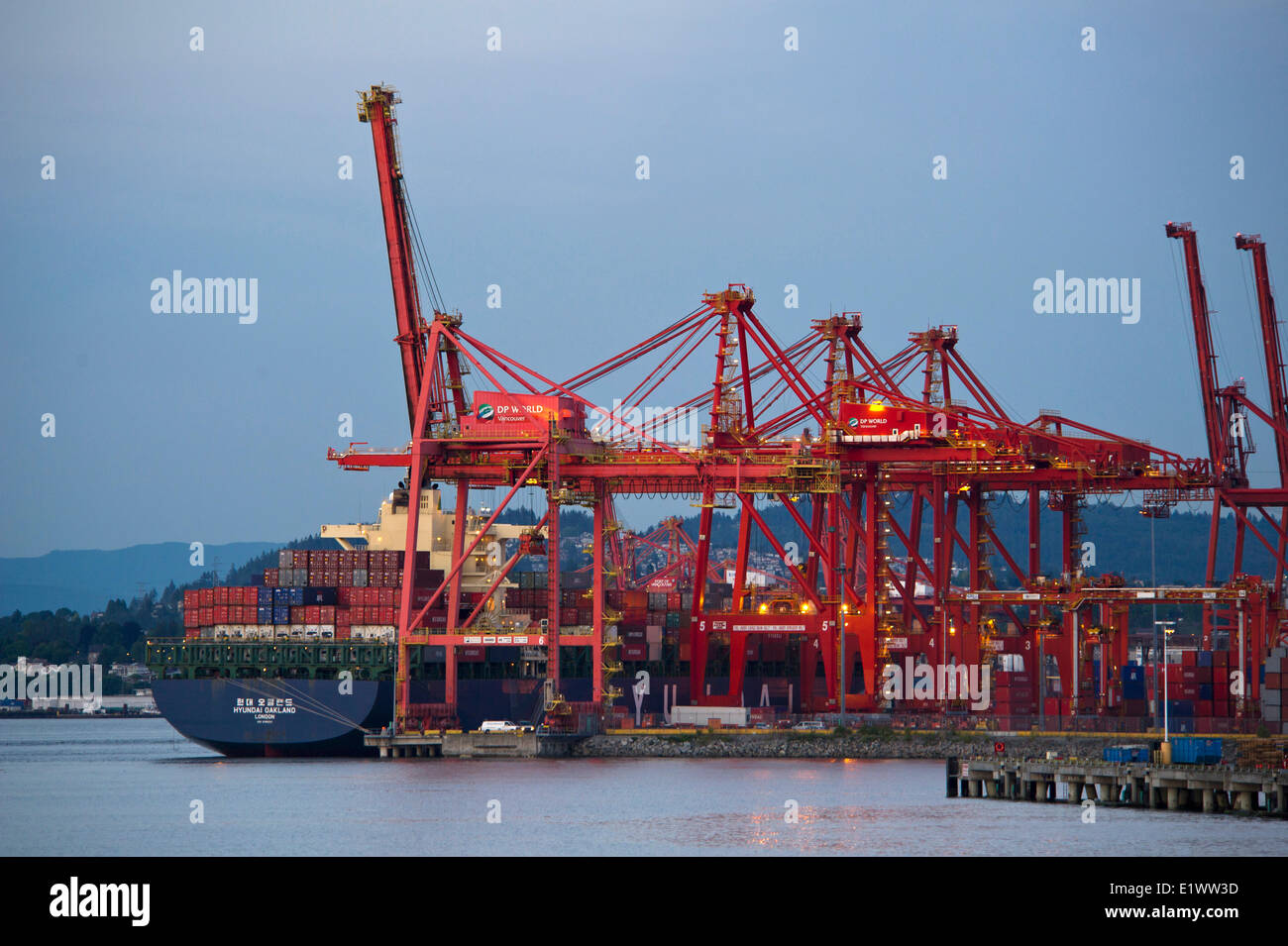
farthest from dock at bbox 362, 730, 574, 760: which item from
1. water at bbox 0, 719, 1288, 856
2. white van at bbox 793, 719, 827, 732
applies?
white van at bbox 793, 719, 827, 732

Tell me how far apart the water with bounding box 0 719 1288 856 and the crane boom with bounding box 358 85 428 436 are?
66.6 feet

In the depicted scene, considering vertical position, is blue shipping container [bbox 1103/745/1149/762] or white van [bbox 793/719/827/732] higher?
white van [bbox 793/719/827/732]

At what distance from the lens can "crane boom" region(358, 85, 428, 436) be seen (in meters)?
95.4

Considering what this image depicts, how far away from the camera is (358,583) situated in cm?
9544

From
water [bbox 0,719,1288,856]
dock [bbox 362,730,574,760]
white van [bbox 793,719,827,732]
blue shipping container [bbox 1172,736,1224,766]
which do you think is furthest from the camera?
white van [bbox 793,719,827,732]

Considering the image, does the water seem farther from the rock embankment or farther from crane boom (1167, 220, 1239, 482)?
crane boom (1167, 220, 1239, 482)

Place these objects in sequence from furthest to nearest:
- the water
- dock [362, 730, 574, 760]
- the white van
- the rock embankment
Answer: the white van
the rock embankment
dock [362, 730, 574, 760]
the water

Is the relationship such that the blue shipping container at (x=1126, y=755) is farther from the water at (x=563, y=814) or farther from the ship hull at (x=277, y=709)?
the ship hull at (x=277, y=709)

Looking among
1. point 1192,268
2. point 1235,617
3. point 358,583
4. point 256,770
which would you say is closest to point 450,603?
point 358,583

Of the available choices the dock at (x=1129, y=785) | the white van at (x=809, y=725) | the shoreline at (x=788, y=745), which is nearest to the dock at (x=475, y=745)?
the shoreline at (x=788, y=745)

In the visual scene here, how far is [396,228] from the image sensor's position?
313 feet

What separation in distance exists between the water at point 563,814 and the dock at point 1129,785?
1045 millimetres

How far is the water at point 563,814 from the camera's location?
5681 cm
